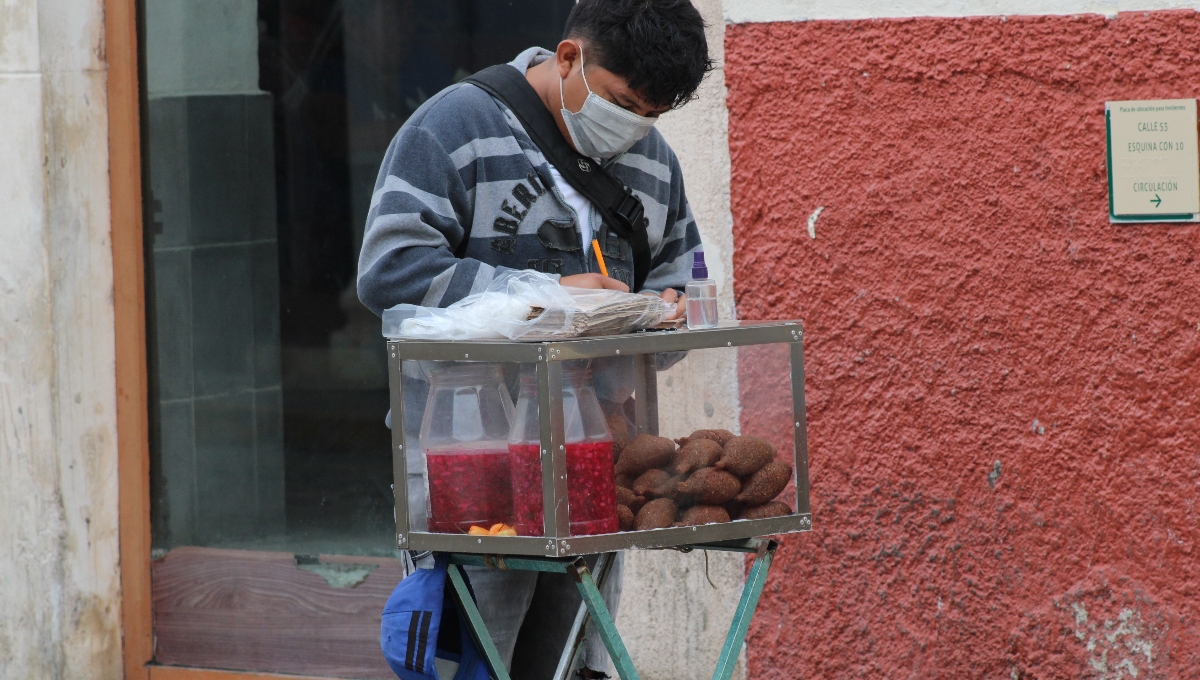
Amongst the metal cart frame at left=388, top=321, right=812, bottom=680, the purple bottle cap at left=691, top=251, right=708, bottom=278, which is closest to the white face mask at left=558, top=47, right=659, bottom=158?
the purple bottle cap at left=691, top=251, right=708, bottom=278

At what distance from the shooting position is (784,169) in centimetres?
345

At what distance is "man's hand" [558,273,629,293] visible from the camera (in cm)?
215

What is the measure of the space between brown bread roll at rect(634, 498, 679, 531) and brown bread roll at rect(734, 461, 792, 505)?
13 cm

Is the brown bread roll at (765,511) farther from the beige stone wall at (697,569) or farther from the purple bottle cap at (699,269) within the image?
the beige stone wall at (697,569)

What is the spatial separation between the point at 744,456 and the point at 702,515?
128mm

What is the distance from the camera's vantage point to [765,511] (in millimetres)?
2137

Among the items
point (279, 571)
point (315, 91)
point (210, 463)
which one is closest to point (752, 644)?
point (279, 571)

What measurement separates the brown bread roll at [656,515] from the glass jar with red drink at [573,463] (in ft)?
0.14

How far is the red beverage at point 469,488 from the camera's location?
204 centimetres

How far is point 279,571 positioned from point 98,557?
59 cm

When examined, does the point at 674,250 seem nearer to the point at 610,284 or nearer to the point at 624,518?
the point at 610,284

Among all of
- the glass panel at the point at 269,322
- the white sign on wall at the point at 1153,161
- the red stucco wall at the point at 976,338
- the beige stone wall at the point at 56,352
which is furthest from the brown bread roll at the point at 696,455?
the beige stone wall at the point at 56,352

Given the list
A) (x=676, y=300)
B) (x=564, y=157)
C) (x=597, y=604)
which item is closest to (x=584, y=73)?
(x=564, y=157)

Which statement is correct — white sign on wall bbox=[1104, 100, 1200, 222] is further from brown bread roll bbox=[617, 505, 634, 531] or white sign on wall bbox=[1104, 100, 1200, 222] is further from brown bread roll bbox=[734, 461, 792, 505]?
brown bread roll bbox=[617, 505, 634, 531]
